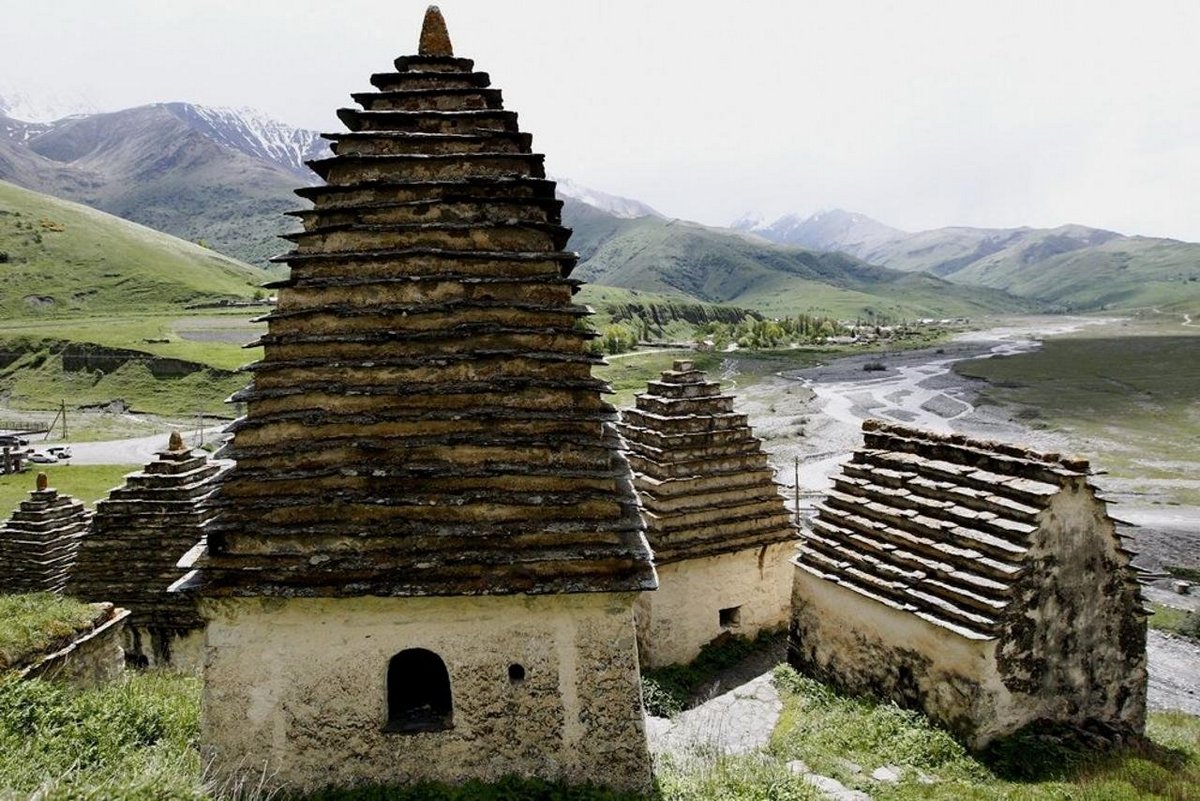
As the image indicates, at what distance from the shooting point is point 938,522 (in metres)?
12.0

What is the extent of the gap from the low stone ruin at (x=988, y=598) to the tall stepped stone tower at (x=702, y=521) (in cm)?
315

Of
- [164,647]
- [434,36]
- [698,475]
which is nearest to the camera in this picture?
[434,36]

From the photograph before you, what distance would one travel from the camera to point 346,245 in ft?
28.6

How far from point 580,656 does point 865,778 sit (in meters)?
5.14

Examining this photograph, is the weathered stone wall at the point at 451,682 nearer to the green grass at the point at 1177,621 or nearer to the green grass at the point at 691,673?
the green grass at the point at 691,673

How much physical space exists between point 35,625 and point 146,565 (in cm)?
326

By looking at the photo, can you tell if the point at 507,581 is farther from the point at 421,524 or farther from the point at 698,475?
the point at 698,475

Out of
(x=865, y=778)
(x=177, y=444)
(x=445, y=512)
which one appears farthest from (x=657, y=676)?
(x=177, y=444)

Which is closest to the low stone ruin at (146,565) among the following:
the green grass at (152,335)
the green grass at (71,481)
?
the green grass at (71,481)

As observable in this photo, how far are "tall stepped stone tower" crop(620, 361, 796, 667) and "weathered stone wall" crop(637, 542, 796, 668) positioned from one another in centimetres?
2

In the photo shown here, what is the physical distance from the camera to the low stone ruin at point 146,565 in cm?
1579

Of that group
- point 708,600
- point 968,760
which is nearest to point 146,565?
point 708,600

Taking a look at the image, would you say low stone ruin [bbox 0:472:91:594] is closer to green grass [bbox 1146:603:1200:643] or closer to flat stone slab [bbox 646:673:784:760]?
flat stone slab [bbox 646:673:784:760]

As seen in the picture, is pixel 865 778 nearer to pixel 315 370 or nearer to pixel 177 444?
pixel 315 370
